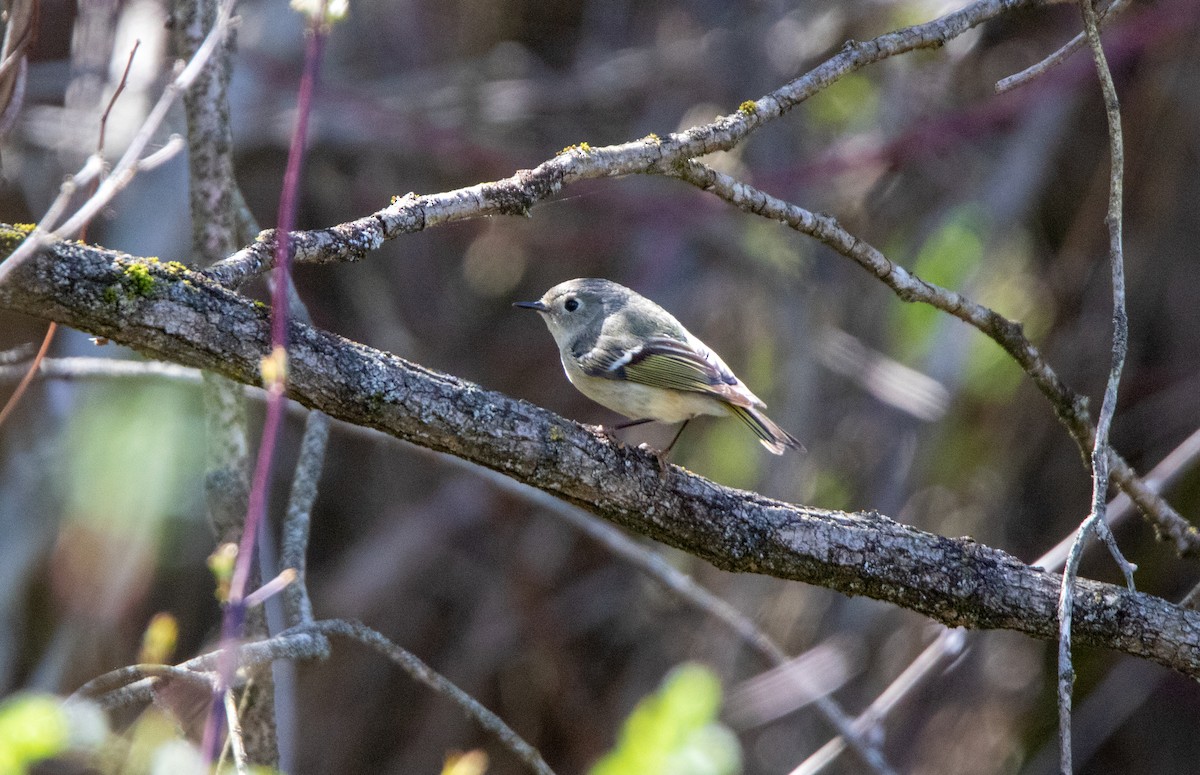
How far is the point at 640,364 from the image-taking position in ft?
11.1

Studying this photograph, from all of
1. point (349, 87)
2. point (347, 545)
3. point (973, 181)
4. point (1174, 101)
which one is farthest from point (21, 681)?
point (1174, 101)

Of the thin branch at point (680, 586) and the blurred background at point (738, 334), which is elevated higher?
the blurred background at point (738, 334)

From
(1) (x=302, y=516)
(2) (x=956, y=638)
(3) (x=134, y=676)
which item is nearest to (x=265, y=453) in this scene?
(3) (x=134, y=676)

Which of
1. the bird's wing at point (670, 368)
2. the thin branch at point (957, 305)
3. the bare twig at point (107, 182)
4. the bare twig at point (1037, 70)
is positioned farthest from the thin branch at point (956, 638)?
the bare twig at point (107, 182)

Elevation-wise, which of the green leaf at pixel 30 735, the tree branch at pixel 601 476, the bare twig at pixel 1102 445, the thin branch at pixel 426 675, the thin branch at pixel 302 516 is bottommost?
the green leaf at pixel 30 735

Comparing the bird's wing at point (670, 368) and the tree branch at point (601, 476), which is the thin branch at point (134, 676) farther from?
the bird's wing at point (670, 368)

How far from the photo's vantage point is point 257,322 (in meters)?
1.80

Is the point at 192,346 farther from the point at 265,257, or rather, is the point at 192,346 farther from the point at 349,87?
the point at 349,87

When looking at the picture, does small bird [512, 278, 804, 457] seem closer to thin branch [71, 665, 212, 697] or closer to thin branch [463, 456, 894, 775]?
thin branch [463, 456, 894, 775]

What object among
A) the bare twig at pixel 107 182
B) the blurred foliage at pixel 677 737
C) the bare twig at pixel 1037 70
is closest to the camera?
the blurred foliage at pixel 677 737

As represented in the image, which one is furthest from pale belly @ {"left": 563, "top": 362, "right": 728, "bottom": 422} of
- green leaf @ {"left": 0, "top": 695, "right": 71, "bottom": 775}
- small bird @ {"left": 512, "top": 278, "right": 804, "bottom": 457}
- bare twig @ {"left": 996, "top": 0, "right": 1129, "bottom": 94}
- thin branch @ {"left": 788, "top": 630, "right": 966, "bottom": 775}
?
green leaf @ {"left": 0, "top": 695, "right": 71, "bottom": 775}

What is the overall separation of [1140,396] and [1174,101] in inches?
56.8

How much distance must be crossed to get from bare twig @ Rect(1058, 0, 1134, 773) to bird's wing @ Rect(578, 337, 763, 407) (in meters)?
1.13

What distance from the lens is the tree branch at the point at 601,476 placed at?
1.75m
